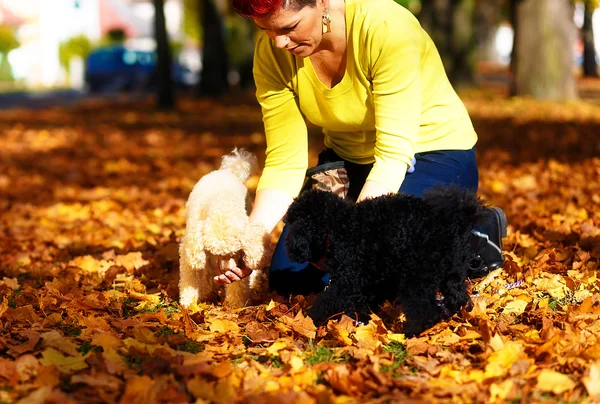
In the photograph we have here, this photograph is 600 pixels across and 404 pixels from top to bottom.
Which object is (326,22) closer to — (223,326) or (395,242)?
(395,242)

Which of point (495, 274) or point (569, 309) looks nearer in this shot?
point (569, 309)

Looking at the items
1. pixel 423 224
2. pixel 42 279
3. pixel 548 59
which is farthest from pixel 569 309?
pixel 548 59

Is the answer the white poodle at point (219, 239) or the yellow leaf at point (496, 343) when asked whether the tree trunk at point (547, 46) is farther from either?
the yellow leaf at point (496, 343)

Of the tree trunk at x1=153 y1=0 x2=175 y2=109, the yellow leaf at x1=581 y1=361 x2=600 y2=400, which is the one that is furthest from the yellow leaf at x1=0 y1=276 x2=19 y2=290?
the tree trunk at x1=153 y1=0 x2=175 y2=109

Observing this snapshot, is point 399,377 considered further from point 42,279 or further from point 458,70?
point 458,70

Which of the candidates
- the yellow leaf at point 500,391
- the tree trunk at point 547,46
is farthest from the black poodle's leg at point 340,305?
the tree trunk at point 547,46

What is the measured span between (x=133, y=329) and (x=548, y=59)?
50.0 feet

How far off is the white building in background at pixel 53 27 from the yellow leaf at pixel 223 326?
40832mm

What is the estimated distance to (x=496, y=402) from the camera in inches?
110

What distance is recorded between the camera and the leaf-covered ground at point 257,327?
293cm

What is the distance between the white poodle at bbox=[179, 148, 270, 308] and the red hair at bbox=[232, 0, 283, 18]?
96cm

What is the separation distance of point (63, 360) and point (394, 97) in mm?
1882

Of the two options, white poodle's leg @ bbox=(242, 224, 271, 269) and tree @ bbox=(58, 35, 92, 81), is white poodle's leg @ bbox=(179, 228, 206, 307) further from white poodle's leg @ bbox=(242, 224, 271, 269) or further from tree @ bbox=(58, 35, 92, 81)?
tree @ bbox=(58, 35, 92, 81)

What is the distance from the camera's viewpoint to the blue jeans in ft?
13.6
